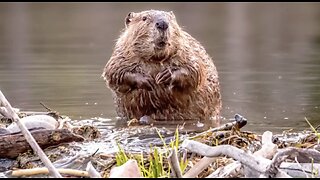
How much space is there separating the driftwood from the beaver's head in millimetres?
1364

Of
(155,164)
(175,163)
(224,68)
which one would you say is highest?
(175,163)

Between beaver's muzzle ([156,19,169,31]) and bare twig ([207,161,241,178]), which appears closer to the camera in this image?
bare twig ([207,161,241,178])

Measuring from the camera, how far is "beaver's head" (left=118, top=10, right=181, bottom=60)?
647 centimetres

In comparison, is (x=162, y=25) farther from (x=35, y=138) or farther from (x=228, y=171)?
(x=228, y=171)

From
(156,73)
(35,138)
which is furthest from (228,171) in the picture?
(156,73)

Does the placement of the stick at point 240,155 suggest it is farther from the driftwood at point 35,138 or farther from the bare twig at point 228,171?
the driftwood at point 35,138

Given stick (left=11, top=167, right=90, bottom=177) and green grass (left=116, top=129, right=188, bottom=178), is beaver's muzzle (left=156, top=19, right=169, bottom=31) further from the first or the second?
stick (left=11, top=167, right=90, bottom=177)

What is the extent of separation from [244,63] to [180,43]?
7.23 meters

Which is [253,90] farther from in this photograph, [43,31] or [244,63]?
[43,31]

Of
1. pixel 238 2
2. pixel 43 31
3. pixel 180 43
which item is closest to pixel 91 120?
pixel 180 43

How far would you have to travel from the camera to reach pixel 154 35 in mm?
6531

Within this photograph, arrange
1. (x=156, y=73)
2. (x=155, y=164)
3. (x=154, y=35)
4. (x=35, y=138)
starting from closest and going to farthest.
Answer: (x=155, y=164) < (x=35, y=138) < (x=154, y=35) < (x=156, y=73)

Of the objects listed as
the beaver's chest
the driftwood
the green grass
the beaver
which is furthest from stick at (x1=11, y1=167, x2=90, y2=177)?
the beaver's chest

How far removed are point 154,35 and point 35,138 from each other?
1744 millimetres
